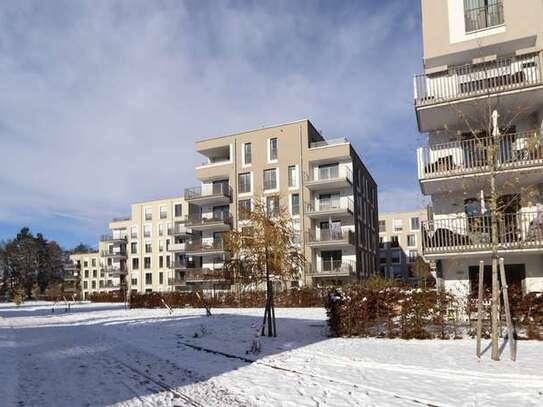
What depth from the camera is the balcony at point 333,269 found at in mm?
39688

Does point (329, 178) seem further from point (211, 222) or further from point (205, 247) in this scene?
A: point (205, 247)

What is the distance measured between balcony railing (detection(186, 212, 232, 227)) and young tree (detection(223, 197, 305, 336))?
3000cm

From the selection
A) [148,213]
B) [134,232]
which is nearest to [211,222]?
[148,213]

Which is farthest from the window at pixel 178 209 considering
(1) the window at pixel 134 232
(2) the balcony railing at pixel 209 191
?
(2) the balcony railing at pixel 209 191

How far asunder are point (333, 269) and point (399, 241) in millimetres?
42810

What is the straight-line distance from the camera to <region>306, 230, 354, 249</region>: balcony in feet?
130

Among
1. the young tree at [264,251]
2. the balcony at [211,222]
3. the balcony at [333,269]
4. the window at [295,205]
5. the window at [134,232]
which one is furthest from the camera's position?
the window at [134,232]

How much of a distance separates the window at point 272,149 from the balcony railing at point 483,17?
27001 mm

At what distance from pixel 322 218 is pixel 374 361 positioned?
32813 mm

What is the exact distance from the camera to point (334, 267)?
132 ft

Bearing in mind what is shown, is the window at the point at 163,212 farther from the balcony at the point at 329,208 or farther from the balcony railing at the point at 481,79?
the balcony railing at the point at 481,79

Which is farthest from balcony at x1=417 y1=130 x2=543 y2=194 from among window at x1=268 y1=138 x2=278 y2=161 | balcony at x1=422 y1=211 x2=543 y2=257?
window at x1=268 y1=138 x2=278 y2=161

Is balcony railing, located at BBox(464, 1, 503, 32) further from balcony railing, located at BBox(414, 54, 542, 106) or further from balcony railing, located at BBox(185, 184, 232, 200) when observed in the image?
balcony railing, located at BBox(185, 184, 232, 200)

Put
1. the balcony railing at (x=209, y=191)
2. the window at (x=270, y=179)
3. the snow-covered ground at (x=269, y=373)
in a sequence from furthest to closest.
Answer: the balcony railing at (x=209, y=191) → the window at (x=270, y=179) → the snow-covered ground at (x=269, y=373)
